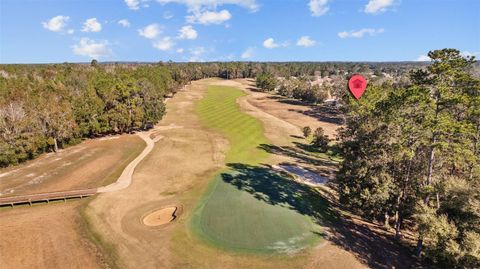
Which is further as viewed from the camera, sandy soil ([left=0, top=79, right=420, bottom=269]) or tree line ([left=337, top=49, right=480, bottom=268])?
sandy soil ([left=0, top=79, right=420, bottom=269])

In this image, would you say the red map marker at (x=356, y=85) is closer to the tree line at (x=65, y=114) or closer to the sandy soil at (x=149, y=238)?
the sandy soil at (x=149, y=238)

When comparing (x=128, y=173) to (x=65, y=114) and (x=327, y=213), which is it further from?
(x=327, y=213)

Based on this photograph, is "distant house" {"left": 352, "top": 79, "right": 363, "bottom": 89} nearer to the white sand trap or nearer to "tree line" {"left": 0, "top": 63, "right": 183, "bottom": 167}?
the white sand trap

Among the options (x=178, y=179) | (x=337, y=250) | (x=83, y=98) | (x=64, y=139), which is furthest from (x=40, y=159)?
(x=337, y=250)

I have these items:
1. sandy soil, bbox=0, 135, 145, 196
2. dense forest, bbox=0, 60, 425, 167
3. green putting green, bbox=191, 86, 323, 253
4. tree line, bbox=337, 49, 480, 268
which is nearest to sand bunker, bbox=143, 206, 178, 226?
green putting green, bbox=191, 86, 323, 253

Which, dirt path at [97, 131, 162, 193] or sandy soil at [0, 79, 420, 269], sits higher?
dirt path at [97, 131, 162, 193]

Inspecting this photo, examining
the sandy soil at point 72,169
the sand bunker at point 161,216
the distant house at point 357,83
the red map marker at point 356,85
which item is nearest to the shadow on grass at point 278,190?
the sand bunker at point 161,216
